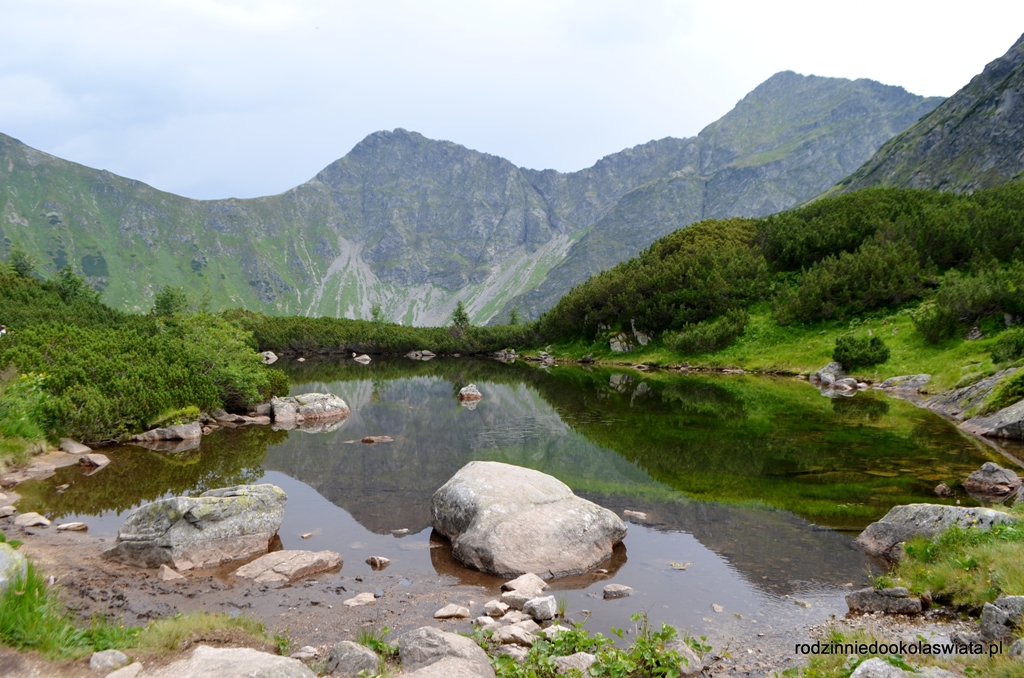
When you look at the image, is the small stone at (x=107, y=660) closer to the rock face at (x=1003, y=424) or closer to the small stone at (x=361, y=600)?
the small stone at (x=361, y=600)

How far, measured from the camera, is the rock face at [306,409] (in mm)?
30016

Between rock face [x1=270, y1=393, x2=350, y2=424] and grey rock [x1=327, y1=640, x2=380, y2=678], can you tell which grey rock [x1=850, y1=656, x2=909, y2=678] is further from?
rock face [x1=270, y1=393, x2=350, y2=424]

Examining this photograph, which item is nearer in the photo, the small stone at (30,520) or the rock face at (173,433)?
the small stone at (30,520)

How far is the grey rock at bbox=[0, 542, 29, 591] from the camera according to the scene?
6.71 m

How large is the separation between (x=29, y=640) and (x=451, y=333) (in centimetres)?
9543

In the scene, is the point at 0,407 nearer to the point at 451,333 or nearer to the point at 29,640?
the point at 29,640

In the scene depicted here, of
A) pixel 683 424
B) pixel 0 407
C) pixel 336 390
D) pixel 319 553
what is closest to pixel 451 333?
pixel 336 390

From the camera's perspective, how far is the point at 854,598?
9.74 meters

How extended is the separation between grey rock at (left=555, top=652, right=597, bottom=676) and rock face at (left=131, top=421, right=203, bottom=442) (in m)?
22.5

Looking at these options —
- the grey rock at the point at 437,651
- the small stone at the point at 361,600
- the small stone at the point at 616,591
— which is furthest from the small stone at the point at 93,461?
the small stone at the point at 616,591

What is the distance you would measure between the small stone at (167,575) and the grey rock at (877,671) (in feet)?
37.6

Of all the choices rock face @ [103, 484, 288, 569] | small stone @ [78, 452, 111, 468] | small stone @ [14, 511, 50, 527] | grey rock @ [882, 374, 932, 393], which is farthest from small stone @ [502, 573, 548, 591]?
grey rock @ [882, 374, 932, 393]

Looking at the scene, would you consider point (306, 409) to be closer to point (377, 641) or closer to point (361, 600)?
point (361, 600)

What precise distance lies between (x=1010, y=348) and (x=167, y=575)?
3914 cm
